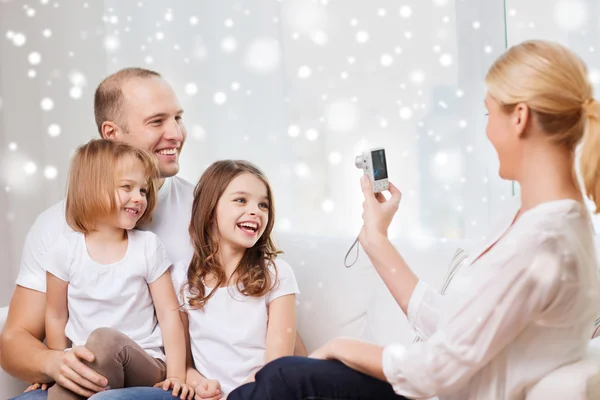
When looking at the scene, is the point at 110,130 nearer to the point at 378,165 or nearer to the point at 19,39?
the point at 378,165

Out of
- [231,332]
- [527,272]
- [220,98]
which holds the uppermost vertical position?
[220,98]

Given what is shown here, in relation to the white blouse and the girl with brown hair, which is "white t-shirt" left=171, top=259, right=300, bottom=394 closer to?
the girl with brown hair

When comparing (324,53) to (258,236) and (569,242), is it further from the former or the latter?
(569,242)

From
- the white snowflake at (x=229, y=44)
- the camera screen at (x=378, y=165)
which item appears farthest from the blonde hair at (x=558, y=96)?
the white snowflake at (x=229, y=44)

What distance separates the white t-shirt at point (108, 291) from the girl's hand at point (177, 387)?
0.29 ft

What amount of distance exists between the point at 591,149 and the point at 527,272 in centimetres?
20

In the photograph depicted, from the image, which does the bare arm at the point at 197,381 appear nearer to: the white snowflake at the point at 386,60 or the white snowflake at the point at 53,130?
the white snowflake at the point at 386,60

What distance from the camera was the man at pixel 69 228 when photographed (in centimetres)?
148

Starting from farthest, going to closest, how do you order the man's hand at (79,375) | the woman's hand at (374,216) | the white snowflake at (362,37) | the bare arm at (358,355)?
the white snowflake at (362,37)
the man's hand at (79,375)
the woman's hand at (374,216)
the bare arm at (358,355)

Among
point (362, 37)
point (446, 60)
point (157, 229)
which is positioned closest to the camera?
point (157, 229)

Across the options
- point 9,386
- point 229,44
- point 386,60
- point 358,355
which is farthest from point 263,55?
point 358,355

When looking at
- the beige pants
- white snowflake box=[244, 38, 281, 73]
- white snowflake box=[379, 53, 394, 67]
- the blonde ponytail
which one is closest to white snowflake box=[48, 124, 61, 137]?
white snowflake box=[244, 38, 281, 73]

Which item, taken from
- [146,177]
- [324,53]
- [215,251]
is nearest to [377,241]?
[215,251]

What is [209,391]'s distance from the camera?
59.1 inches
